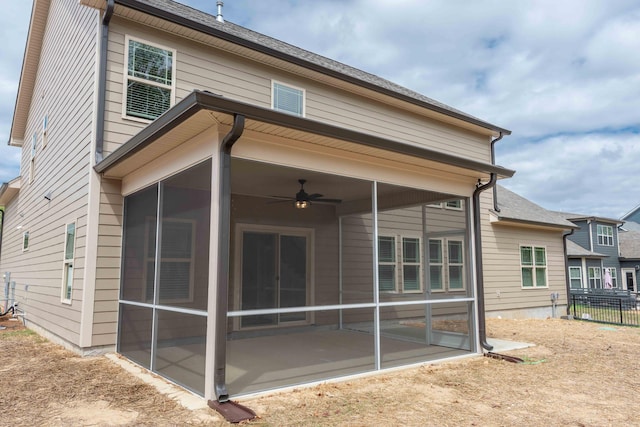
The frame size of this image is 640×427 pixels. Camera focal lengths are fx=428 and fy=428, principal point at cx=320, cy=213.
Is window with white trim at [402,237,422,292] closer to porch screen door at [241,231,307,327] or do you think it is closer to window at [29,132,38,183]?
porch screen door at [241,231,307,327]

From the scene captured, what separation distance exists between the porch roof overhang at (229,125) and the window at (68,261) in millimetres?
1428

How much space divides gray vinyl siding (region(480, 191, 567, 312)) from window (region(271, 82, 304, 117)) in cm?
571

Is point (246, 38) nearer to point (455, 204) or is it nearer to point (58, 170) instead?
point (58, 170)

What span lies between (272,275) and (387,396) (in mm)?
4767

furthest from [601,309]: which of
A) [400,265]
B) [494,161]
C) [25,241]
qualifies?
[25,241]

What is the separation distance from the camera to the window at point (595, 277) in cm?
2277

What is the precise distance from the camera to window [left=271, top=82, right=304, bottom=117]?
8.45 metres

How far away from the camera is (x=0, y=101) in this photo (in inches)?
1008

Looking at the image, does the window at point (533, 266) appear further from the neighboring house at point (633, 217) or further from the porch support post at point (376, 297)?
the neighboring house at point (633, 217)

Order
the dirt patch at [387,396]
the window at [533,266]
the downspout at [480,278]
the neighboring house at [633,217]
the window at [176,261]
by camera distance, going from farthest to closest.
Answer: the neighboring house at [633,217] < the window at [533,266] < the downspout at [480,278] < the window at [176,261] < the dirt patch at [387,396]

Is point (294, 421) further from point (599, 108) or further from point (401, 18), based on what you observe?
point (599, 108)

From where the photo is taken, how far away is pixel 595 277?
2308 cm

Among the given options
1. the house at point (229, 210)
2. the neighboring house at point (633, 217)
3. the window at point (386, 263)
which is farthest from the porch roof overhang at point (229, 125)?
the neighboring house at point (633, 217)

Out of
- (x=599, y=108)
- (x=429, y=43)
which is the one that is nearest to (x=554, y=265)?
(x=429, y=43)
